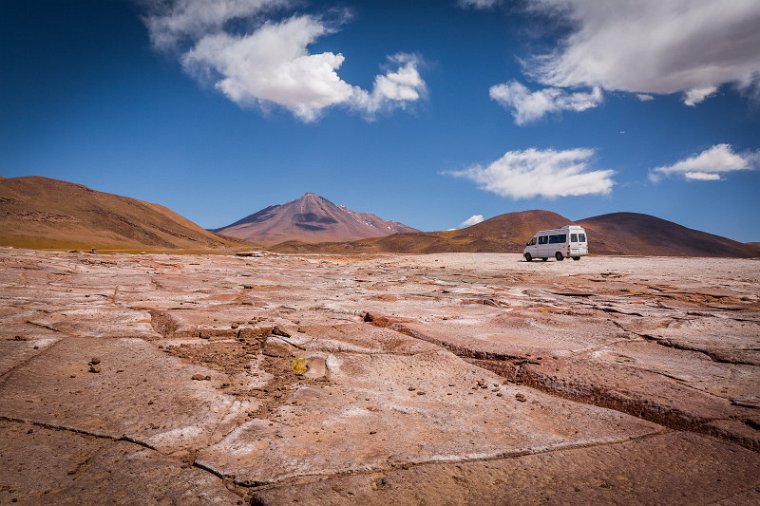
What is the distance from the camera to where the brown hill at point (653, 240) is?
78125mm

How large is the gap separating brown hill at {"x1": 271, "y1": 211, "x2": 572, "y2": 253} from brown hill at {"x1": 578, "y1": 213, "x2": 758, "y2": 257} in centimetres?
1184

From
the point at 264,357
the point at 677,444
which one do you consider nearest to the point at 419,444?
the point at 677,444

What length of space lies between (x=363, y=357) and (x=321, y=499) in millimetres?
1936

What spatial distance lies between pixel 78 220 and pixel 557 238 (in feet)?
208

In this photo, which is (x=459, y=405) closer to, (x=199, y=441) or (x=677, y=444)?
(x=677, y=444)

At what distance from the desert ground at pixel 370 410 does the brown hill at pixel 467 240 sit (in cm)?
5850

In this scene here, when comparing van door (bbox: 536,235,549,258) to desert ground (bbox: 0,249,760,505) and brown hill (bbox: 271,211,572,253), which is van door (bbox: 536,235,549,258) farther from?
brown hill (bbox: 271,211,572,253)

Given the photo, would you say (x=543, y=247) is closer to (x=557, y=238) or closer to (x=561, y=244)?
(x=557, y=238)

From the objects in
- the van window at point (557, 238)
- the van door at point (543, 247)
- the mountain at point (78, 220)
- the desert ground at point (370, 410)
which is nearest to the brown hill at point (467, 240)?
the mountain at point (78, 220)

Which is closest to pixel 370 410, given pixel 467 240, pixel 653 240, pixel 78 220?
pixel 78 220

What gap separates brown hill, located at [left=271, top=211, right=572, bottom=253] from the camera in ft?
223

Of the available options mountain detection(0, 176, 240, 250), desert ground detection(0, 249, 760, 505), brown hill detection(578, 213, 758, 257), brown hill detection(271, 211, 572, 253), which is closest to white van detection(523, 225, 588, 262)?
desert ground detection(0, 249, 760, 505)

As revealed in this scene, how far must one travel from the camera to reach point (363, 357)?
3457 millimetres

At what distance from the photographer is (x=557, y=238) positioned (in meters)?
24.2
